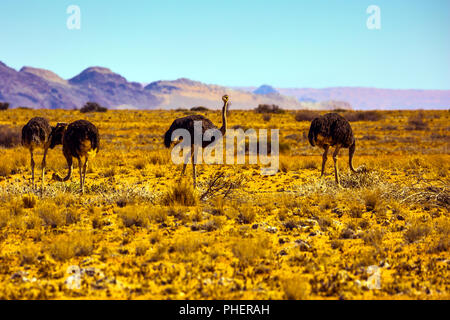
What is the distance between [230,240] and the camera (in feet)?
25.4

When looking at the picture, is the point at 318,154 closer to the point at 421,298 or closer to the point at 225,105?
the point at 225,105

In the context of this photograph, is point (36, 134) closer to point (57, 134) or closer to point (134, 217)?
point (57, 134)

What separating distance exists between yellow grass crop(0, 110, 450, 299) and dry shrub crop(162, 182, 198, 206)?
0.02m

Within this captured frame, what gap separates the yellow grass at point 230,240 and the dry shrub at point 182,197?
2cm

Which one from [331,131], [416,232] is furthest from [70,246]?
[331,131]

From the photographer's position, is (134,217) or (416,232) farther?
(134,217)

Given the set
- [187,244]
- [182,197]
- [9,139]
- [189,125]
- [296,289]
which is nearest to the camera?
[296,289]

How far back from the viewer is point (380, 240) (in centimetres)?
774

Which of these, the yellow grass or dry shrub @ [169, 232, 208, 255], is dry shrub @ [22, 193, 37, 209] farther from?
dry shrub @ [169, 232, 208, 255]

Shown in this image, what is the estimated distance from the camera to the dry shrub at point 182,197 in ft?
33.3

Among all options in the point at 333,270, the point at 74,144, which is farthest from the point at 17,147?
the point at 333,270

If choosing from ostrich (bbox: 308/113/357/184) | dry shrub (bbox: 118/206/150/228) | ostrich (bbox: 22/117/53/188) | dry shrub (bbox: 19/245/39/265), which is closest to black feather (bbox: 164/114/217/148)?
ostrich (bbox: 308/113/357/184)

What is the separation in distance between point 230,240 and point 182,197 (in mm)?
2662

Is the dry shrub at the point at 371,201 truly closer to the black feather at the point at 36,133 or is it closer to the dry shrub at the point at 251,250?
the dry shrub at the point at 251,250
